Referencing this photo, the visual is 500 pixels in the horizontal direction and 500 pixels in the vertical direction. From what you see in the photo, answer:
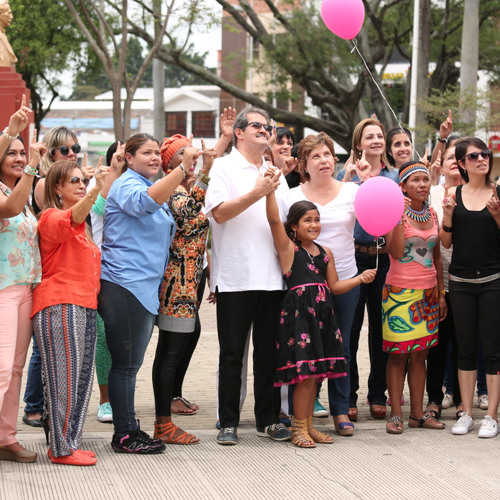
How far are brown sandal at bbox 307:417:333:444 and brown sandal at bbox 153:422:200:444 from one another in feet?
2.52

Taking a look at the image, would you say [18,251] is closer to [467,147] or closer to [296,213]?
[296,213]

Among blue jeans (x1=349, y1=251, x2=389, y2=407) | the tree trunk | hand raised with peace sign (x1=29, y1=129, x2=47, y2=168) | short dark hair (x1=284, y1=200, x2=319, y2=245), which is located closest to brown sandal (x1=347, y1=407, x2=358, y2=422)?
blue jeans (x1=349, y1=251, x2=389, y2=407)

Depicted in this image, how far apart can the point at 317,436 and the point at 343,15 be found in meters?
3.55

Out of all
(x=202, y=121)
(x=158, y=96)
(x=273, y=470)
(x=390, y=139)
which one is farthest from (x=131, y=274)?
(x=202, y=121)

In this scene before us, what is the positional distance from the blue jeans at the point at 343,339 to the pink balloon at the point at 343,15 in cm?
246

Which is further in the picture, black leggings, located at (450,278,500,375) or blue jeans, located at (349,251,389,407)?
blue jeans, located at (349,251,389,407)

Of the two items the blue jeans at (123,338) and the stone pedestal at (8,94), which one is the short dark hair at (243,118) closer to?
the blue jeans at (123,338)

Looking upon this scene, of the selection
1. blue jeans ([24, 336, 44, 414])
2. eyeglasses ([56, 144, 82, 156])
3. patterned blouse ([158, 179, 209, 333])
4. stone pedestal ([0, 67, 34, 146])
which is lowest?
blue jeans ([24, 336, 44, 414])

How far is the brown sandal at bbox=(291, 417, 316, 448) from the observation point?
18.7 feet

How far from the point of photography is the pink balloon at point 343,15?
7.21 metres

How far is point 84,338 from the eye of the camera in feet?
17.0

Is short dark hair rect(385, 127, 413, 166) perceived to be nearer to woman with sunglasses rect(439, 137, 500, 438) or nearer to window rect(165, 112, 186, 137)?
woman with sunglasses rect(439, 137, 500, 438)

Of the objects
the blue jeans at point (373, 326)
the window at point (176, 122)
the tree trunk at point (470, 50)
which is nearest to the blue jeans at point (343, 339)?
the blue jeans at point (373, 326)

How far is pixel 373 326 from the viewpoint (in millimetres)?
6641
